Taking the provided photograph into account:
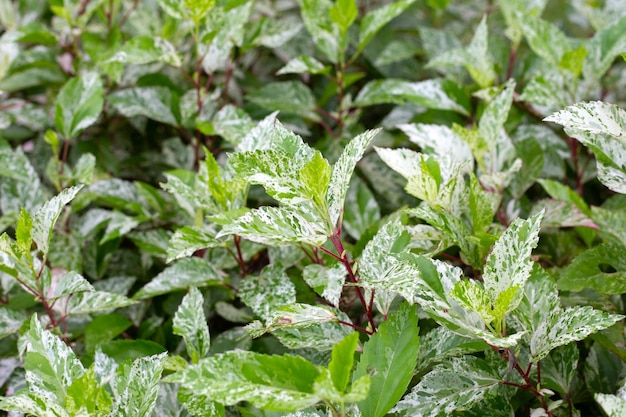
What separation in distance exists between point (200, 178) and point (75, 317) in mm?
358

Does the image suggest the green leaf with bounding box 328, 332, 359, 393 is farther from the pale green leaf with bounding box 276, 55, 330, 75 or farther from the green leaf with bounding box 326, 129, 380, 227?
the pale green leaf with bounding box 276, 55, 330, 75

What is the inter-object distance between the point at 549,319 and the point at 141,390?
1.65ft

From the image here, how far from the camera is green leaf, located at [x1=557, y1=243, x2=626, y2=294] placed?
0.85 m

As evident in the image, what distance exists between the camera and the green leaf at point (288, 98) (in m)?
1.29

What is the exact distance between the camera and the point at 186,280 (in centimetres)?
98

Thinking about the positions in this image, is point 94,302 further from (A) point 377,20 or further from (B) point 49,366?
(A) point 377,20

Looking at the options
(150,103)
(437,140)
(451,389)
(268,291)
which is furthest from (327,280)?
(150,103)

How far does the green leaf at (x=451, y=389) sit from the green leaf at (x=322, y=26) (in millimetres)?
716

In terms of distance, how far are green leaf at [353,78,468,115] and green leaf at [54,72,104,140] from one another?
51cm

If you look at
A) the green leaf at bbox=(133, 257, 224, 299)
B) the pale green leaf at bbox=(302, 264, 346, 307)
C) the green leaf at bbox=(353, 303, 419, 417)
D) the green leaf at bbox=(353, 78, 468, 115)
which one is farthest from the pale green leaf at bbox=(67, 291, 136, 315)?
the green leaf at bbox=(353, 78, 468, 115)

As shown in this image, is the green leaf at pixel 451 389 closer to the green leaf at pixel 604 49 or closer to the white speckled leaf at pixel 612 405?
the white speckled leaf at pixel 612 405

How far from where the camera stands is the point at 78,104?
1218 mm

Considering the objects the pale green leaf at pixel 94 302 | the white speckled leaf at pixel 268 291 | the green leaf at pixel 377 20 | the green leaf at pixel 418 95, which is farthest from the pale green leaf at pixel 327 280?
the green leaf at pixel 377 20

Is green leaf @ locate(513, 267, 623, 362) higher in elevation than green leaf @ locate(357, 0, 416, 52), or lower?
lower
